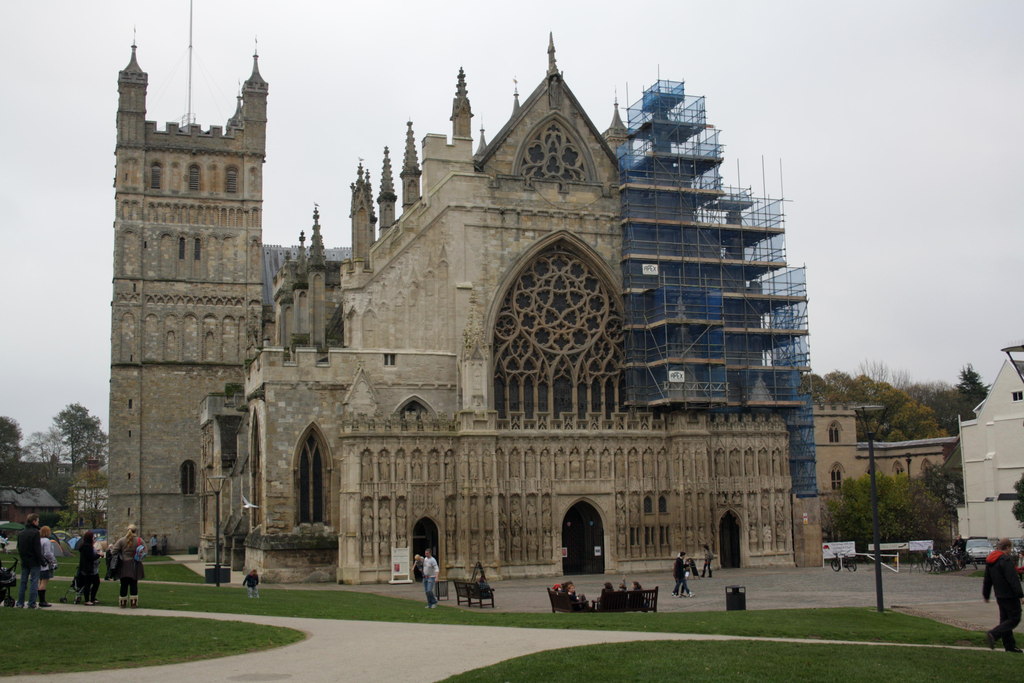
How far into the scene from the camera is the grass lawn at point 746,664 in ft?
46.3

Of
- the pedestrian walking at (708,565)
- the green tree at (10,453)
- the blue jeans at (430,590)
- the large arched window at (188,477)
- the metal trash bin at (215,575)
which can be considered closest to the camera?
the blue jeans at (430,590)

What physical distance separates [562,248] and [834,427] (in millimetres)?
35300

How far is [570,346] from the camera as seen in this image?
144ft

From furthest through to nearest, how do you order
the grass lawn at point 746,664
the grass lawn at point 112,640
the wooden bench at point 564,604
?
the wooden bench at point 564,604
the grass lawn at point 112,640
the grass lawn at point 746,664

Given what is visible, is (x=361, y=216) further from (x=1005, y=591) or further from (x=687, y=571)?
(x=1005, y=591)

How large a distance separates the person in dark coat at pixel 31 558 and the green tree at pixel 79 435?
109 metres

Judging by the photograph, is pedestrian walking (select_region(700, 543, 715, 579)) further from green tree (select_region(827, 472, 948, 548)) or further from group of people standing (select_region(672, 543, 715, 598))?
green tree (select_region(827, 472, 948, 548))

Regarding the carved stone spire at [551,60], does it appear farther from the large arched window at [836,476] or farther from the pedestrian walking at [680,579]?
the large arched window at [836,476]

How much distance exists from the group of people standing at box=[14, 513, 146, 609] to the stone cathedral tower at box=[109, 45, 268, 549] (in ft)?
138

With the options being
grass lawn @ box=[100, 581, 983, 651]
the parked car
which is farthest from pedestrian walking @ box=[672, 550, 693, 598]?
the parked car

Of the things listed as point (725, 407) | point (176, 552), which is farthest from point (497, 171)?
point (176, 552)

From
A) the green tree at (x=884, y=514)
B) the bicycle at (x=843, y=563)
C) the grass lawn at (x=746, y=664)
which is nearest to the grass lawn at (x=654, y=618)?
the grass lawn at (x=746, y=664)

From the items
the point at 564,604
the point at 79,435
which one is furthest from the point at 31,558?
the point at 79,435

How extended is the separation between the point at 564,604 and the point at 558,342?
19.5m
